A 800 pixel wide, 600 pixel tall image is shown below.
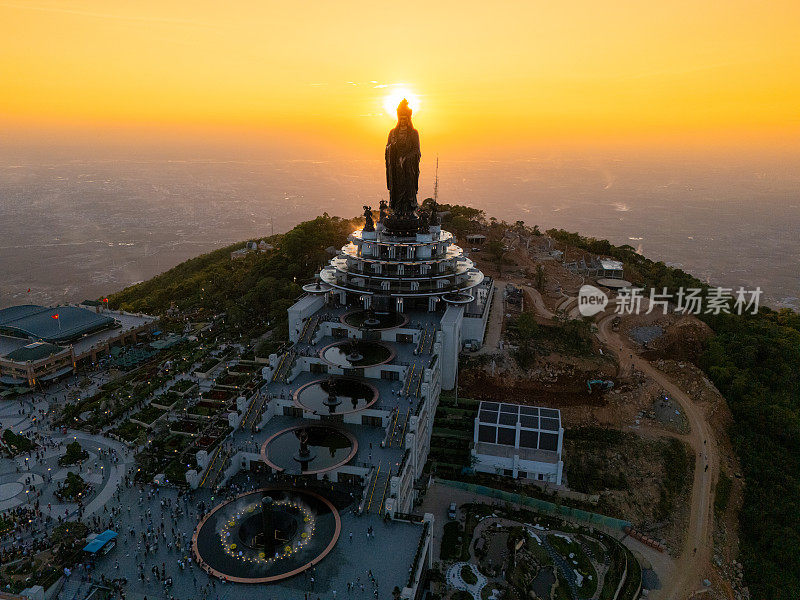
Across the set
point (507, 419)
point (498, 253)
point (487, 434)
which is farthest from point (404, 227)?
point (487, 434)

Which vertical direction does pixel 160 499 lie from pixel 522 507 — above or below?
above

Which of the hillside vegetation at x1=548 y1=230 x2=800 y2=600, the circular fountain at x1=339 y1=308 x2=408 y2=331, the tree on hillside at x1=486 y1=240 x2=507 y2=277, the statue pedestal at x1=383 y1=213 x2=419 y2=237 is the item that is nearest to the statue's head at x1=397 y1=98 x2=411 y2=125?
the statue pedestal at x1=383 y1=213 x2=419 y2=237

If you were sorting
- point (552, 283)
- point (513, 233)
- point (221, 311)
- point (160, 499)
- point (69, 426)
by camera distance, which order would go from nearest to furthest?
point (160, 499), point (69, 426), point (221, 311), point (552, 283), point (513, 233)

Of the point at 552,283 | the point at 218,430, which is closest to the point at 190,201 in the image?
the point at 552,283

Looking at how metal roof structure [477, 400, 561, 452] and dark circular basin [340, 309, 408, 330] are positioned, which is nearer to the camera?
metal roof structure [477, 400, 561, 452]

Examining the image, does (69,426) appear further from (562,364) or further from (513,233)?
(513,233)

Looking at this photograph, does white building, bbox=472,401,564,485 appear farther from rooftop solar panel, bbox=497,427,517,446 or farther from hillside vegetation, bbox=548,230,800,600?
hillside vegetation, bbox=548,230,800,600
